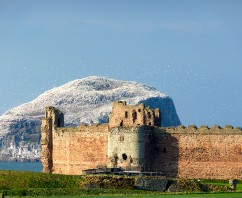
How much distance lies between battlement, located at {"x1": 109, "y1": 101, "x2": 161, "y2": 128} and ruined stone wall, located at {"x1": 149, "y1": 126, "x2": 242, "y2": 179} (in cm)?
→ 472

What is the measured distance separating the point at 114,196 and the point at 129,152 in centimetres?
2784

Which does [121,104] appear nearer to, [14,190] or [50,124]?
[50,124]

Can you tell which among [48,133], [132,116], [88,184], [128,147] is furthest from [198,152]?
[88,184]

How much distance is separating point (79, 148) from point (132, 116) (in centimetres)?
647

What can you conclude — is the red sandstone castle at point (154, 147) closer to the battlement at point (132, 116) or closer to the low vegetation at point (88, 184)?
the battlement at point (132, 116)

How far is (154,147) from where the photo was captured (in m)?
90.7

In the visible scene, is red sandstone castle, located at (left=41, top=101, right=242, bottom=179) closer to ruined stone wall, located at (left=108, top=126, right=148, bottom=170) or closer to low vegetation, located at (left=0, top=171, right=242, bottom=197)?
ruined stone wall, located at (left=108, top=126, right=148, bottom=170)

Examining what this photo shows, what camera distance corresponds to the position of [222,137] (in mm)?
88000

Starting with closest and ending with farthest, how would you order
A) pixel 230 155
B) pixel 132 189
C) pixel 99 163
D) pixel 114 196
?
1. pixel 114 196
2. pixel 132 189
3. pixel 230 155
4. pixel 99 163

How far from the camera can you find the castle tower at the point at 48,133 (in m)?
99.1

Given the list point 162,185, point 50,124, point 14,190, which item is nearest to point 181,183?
point 162,185

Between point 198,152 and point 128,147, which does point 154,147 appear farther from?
point 198,152

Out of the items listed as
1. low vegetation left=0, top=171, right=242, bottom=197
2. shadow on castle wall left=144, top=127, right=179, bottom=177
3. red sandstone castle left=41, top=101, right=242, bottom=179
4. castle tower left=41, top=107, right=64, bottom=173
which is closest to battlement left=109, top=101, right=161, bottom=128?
red sandstone castle left=41, top=101, right=242, bottom=179

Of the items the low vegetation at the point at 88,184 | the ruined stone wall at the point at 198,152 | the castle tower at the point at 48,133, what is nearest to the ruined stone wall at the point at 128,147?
the ruined stone wall at the point at 198,152
